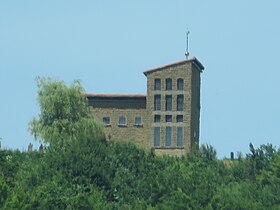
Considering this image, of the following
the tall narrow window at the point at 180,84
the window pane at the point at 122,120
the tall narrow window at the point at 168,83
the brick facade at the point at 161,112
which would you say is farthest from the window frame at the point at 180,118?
the window pane at the point at 122,120

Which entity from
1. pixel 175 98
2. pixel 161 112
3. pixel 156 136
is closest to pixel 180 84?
pixel 175 98

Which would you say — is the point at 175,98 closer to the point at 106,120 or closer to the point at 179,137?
the point at 179,137

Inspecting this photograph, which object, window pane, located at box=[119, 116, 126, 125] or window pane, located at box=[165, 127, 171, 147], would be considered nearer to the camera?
window pane, located at box=[119, 116, 126, 125]

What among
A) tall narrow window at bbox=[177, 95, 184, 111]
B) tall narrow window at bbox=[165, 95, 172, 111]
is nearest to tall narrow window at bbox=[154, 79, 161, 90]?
tall narrow window at bbox=[165, 95, 172, 111]

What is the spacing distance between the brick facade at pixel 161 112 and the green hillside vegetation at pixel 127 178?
33.9ft

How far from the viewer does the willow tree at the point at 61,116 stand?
371 feet

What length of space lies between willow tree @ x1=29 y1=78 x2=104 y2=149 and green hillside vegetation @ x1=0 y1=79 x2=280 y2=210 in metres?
0.99

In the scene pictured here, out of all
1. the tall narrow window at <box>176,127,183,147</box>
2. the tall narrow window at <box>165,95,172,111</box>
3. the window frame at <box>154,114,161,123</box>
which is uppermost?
the tall narrow window at <box>165,95,172,111</box>

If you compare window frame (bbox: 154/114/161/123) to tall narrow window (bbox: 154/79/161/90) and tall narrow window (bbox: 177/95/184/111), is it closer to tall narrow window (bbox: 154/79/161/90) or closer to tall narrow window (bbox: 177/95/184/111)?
tall narrow window (bbox: 177/95/184/111)

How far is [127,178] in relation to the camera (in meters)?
98.7

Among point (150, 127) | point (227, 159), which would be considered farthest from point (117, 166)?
point (150, 127)

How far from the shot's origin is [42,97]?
115 meters

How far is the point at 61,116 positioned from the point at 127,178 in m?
16.8

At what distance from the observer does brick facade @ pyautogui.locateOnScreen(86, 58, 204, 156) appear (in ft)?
399
